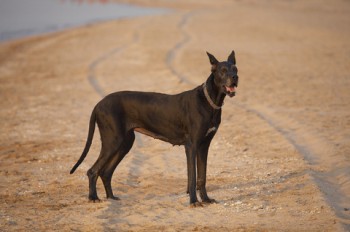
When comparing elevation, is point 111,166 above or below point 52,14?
above

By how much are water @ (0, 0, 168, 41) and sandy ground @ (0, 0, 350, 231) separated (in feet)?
46.5

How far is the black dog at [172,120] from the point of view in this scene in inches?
354

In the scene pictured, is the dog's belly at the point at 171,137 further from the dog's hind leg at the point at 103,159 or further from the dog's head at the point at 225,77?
the dog's head at the point at 225,77

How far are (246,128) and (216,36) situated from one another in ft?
60.4

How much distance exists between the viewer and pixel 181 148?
42.3 feet

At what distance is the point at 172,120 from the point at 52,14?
1956 inches

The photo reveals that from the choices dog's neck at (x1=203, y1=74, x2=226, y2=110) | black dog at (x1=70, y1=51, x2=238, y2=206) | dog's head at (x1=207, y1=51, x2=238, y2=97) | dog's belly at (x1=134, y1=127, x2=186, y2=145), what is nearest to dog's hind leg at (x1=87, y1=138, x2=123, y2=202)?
black dog at (x1=70, y1=51, x2=238, y2=206)

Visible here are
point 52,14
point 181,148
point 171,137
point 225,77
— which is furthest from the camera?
point 52,14

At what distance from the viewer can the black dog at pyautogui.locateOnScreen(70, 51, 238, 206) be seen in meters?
8.99

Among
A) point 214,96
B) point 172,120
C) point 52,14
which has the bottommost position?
point 52,14

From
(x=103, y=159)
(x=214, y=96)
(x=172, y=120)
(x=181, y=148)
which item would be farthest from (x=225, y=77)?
(x=181, y=148)

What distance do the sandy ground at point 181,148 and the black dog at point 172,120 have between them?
50 centimetres

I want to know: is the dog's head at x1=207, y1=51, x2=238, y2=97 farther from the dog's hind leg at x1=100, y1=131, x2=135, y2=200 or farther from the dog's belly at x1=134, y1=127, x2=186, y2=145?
the dog's hind leg at x1=100, y1=131, x2=135, y2=200

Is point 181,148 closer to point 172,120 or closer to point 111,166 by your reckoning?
point 111,166
